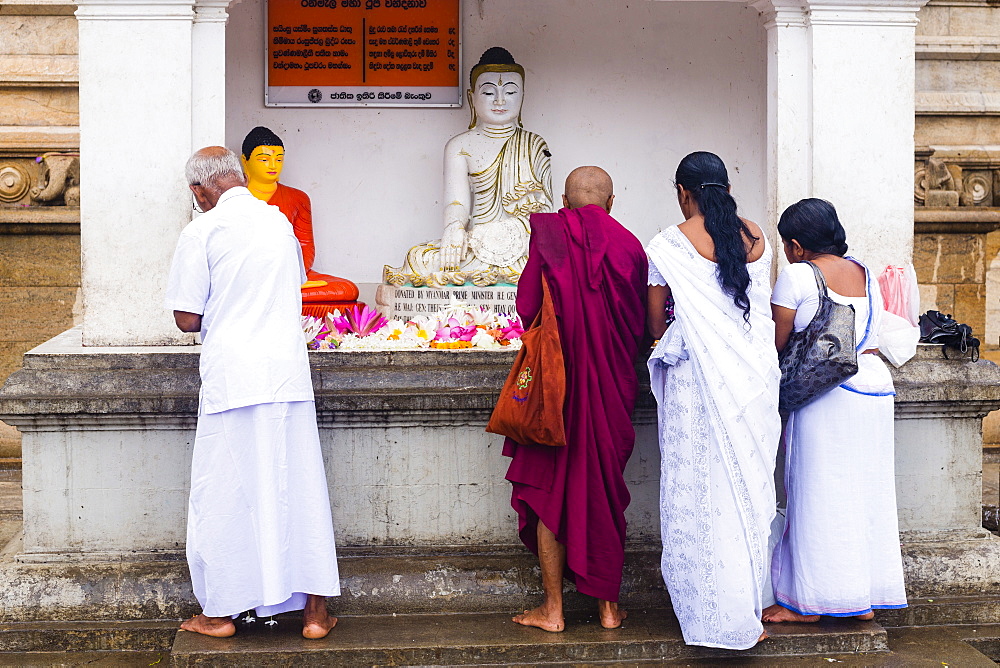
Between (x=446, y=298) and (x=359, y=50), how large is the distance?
173 centimetres

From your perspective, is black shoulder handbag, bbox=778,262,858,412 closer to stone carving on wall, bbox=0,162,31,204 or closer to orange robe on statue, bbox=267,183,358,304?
orange robe on statue, bbox=267,183,358,304

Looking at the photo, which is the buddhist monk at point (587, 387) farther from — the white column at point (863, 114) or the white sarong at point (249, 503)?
the white column at point (863, 114)

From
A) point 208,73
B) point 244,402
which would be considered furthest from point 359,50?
point 244,402

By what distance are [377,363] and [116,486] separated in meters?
1.20

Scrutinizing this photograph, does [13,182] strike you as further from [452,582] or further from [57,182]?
[452,582]

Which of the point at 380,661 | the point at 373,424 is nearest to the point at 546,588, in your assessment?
the point at 380,661

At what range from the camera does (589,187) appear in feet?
14.5

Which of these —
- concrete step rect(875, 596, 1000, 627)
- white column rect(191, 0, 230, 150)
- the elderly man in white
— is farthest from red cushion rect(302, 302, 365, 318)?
concrete step rect(875, 596, 1000, 627)

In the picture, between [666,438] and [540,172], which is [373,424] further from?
[540,172]

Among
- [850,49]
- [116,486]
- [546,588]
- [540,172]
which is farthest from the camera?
[540,172]

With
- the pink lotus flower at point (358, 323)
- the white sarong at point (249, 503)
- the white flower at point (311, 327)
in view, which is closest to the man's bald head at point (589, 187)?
the white sarong at point (249, 503)

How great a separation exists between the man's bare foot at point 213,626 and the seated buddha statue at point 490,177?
104 inches

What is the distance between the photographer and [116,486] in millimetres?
4824

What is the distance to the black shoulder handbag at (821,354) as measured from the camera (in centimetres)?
427
